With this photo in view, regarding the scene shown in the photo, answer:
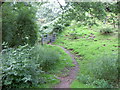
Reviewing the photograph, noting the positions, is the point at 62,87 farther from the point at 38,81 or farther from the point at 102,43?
the point at 102,43

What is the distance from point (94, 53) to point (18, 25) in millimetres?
4653

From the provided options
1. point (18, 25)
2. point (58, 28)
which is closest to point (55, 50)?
point (18, 25)

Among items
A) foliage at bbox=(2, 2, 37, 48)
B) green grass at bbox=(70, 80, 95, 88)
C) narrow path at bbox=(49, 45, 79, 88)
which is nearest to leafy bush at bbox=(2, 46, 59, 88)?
narrow path at bbox=(49, 45, 79, 88)

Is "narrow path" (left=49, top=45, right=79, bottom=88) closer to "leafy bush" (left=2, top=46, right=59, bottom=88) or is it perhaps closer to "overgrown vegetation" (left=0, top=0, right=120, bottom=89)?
"overgrown vegetation" (left=0, top=0, right=120, bottom=89)

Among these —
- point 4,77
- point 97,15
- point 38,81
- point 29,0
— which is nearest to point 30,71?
point 38,81

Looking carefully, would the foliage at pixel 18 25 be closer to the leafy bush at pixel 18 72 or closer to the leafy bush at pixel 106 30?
the leafy bush at pixel 18 72

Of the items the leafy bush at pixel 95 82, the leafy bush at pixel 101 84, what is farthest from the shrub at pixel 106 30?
the leafy bush at pixel 101 84

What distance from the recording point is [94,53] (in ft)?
29.9

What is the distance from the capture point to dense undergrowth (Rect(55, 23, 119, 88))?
17.1 feet

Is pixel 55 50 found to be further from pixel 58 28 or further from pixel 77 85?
pixel 58 28

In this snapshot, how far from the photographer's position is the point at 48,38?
12.6 meters

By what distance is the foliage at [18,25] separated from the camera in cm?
734

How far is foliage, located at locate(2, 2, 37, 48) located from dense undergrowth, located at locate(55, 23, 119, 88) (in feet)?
10.1

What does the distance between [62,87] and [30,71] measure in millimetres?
1212
